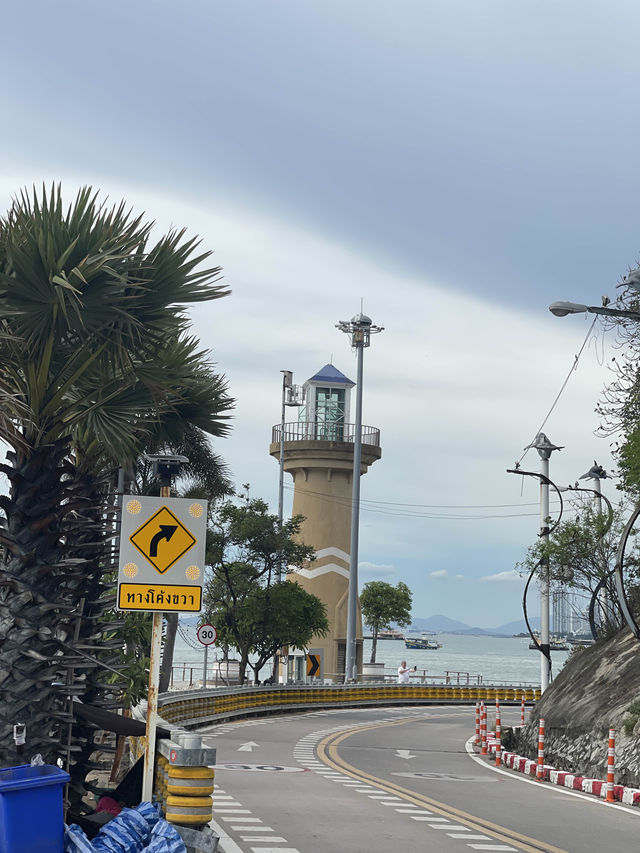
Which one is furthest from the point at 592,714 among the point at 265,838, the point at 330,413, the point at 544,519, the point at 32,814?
the point at 330,413

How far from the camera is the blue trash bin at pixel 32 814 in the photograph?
915cm

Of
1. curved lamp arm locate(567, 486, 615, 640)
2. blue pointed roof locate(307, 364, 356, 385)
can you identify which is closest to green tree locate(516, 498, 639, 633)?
curved lamp arm locate(567, 486, 615, 640)

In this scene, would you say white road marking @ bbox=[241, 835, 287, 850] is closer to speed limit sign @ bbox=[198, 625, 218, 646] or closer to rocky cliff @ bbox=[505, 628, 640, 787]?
rocky cliff @ bbox=[505, 628, 640, 787]

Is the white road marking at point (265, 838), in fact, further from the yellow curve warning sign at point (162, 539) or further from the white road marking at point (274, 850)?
the yellow curve warning sign at point (162, 539)

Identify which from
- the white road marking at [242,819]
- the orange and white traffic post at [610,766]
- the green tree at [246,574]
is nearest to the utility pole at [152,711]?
the white road marking at [242,819]

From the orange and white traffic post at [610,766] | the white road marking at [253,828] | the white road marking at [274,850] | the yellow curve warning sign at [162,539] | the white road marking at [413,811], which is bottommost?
the white road marking at [253,828]

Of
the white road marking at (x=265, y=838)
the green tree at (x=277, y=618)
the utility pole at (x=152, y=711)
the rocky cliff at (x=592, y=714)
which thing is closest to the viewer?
the utility pole at (x=152, y=711)

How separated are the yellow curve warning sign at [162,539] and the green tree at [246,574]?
123ft

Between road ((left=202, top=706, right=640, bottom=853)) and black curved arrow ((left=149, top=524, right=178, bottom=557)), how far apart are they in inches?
139

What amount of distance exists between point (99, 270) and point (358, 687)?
41.7m

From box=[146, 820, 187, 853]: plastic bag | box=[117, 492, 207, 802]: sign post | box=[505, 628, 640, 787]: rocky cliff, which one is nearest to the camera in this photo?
box=[146, 820, 187, 853]: plastic bag

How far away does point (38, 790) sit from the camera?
9438mm

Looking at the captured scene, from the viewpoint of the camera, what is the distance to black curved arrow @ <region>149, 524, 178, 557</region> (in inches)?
447

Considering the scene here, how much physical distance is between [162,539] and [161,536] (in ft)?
0.10
